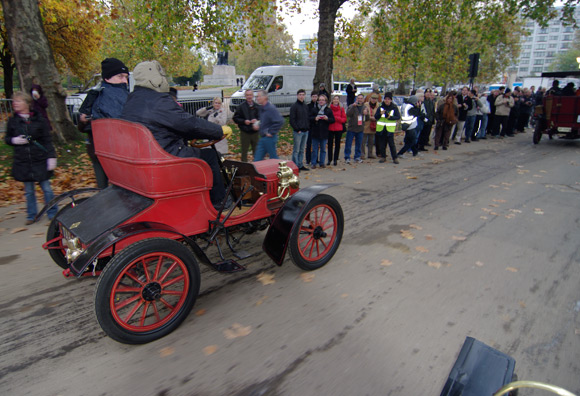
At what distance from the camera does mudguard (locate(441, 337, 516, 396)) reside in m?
1.37

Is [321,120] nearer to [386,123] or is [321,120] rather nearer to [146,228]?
[386,123]

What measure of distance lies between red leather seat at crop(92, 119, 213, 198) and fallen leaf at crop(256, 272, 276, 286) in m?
1.14

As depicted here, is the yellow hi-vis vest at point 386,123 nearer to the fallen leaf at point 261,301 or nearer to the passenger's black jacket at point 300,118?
the passenger's black jacket at point 300,118

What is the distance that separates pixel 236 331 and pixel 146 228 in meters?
1.08

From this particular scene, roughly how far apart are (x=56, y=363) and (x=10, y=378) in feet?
0.83

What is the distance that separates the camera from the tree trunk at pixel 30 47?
7859 mm

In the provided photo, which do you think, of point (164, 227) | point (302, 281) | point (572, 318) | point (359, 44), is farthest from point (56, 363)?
point (359, 44)

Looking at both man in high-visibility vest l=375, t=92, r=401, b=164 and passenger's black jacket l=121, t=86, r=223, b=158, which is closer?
passenger's black jacket l=121, t=86, r=223, b=158

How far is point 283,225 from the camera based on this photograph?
3414 millimetres

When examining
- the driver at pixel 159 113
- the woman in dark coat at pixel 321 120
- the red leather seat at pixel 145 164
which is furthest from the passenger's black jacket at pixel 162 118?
the woman in dark coat at pixel 321 120

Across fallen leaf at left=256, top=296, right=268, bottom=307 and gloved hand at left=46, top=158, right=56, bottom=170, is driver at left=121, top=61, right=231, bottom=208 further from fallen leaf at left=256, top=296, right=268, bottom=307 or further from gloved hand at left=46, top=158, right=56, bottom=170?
gloved hand at left=46, top=158, right=56, bottom=170

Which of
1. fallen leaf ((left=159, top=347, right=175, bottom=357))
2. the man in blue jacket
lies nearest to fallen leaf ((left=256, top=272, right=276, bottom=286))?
fallen leaf ((left=159, top=347, right=175, bottom=357))

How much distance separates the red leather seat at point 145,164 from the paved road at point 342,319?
3.63 ft

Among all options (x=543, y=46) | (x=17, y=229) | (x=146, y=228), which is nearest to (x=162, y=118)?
(x=146, y=228)
